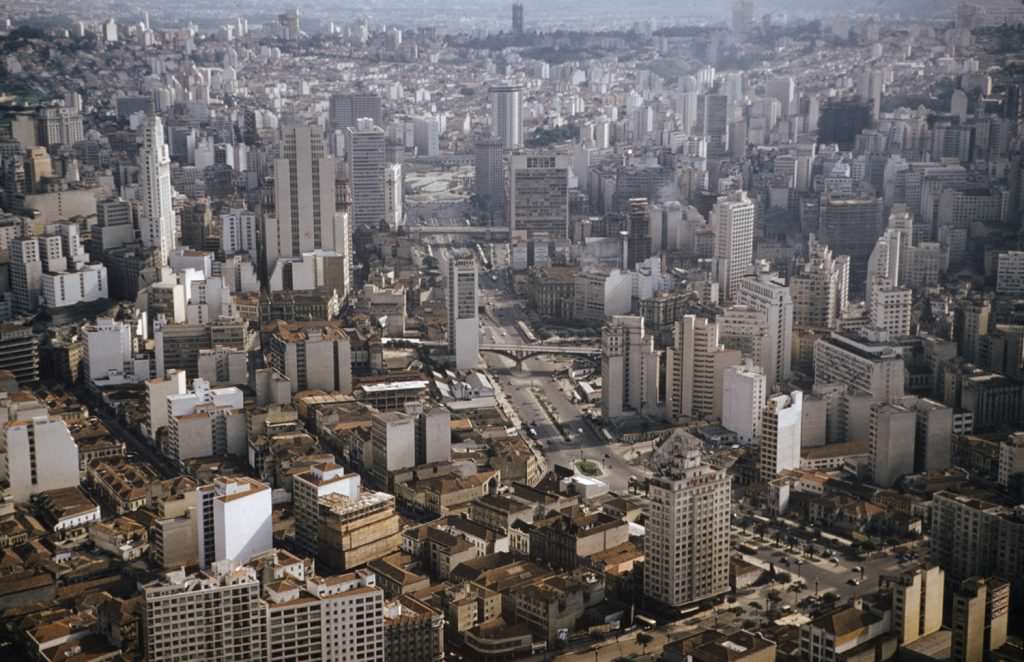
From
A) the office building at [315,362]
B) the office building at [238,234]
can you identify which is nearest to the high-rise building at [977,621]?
the office building at [315,362]

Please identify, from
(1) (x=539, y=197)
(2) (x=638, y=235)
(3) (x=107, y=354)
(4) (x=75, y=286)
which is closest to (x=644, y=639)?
(3) (x=107, y=354)

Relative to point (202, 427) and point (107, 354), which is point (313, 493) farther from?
point (107, 354)

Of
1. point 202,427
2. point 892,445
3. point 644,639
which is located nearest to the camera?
point 644,639

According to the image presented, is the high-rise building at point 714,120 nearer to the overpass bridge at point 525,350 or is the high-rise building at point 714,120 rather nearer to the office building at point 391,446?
the overpass bridge at point 525,350

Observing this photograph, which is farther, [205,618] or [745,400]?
[745,400]

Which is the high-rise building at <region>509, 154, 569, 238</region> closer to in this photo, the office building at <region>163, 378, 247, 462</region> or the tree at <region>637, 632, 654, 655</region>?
the office building at <region>163, 378, 247, 462</region>

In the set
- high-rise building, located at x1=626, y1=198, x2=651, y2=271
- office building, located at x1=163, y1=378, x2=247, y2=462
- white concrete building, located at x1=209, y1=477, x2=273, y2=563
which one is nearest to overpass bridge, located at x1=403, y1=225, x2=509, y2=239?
high-rise building, located at x1=626, y1=198, x2=651, y2=271
